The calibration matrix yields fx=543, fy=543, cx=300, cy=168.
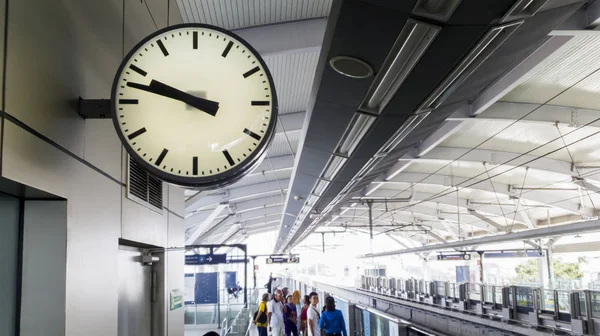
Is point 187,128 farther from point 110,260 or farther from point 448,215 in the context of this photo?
point 448,215

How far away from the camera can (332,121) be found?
18.2 ft

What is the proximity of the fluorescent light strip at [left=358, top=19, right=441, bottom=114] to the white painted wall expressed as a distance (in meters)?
1.71

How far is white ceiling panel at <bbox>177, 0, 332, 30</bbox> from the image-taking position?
8203 mm

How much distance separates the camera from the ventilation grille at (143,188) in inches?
135

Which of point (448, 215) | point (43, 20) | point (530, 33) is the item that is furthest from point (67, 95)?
point (448, 215)

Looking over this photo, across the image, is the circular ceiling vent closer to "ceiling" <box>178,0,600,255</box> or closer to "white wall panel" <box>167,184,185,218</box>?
"ceiling" <box>178,0,600,255</box>

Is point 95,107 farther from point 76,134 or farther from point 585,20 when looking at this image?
point 585,20

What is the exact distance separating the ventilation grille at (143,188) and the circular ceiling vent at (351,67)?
4.83 ft

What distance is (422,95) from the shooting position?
4.49 metres

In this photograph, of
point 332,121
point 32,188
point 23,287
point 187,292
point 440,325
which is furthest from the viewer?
point 187,292

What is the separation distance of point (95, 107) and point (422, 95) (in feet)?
9.27

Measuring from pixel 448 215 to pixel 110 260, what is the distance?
A: 35.3 meters

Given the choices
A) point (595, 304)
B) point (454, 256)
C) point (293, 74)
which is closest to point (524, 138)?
point (595, 304)

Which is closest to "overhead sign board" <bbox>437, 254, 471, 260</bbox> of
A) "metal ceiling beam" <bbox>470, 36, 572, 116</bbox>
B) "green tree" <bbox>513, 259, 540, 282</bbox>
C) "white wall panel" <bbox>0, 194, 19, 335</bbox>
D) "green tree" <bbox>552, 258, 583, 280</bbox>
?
"green tree" <bbox>552, 258, 583, 280</bbox>
